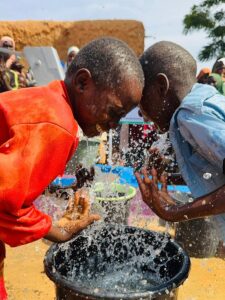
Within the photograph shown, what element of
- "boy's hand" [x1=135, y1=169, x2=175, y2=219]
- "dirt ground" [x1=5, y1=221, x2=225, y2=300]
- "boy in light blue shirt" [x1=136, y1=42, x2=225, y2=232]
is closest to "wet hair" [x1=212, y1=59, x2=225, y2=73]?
"dirt ground" [x1=5, y1=221, x2=225, y2=300]

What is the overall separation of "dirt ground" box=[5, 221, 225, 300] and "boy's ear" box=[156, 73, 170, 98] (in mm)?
2038

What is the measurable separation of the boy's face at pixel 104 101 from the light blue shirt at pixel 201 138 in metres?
0.27

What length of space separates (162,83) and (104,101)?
1.60 feet

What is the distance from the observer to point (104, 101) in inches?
71.8

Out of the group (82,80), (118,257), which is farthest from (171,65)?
(118,257)

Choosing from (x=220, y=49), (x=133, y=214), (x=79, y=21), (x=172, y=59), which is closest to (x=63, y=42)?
(x=79, y=21)

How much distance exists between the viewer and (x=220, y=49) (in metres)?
20.6

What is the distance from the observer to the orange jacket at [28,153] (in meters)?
1.43

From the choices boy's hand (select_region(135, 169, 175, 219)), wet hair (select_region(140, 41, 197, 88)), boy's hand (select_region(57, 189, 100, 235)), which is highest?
wet hair (select_region(140, 41, 197, 88))

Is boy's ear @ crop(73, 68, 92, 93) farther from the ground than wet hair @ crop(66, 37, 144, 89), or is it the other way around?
wet hair @ crop(66, 37, 144, 89)

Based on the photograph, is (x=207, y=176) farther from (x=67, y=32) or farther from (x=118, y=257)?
(x=67, y=32)

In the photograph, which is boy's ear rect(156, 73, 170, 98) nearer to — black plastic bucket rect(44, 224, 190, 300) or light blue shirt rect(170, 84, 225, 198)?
light blue shirt rect(170, 84, 225, 198)

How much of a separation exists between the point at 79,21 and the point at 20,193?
585 inches

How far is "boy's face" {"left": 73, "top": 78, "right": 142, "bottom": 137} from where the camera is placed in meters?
1.82
